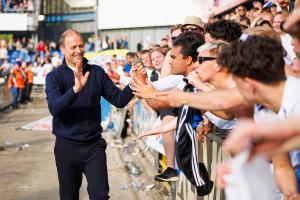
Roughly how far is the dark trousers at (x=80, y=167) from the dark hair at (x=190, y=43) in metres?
1.29

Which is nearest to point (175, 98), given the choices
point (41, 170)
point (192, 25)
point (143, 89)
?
point (143, 89)

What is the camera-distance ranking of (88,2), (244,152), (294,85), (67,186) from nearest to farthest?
(244,152) → (294,85) → (67,186) → (88,2)

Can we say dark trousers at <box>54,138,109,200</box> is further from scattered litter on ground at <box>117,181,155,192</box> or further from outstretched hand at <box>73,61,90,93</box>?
scattered litter on ground at <box>117,181,155,192</box>

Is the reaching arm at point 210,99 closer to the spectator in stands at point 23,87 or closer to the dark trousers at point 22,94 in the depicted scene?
the spectator in stands at point 23,87

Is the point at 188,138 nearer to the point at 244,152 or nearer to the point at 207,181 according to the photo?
the point at 207,181

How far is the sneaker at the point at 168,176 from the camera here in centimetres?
648

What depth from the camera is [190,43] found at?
542cm

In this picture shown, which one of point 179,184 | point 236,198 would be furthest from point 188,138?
point 236,198

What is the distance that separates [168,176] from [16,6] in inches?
1397

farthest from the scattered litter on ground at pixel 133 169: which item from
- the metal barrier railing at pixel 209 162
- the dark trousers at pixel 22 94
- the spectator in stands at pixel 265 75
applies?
the dark trousers at pixel 22 94

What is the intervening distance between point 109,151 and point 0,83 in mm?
10790

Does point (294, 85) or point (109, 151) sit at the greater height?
point (294, 85)

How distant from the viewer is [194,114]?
539 centimetres

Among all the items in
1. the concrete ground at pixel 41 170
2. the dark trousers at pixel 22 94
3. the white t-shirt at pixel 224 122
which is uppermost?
→ the white t-shirt at pixel 224 122
